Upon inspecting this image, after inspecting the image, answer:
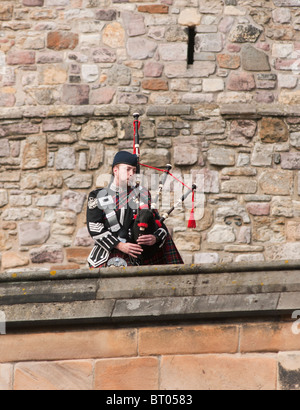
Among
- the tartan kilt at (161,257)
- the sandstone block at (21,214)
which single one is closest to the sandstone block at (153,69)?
the sandstone block at (21,214)

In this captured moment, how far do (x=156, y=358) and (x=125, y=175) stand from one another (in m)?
1.81

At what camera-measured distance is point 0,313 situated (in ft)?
14.0

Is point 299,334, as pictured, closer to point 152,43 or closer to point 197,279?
point 197,279

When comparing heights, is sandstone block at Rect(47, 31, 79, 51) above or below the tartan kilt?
above

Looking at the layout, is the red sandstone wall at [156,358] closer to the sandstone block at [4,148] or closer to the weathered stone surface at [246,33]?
the sandstone block at [4,148]

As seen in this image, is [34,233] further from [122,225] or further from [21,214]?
[122,225]

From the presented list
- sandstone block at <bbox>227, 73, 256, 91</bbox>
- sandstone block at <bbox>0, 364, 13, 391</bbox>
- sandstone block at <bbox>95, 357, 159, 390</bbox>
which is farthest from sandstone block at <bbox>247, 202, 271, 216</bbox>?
sandstone block at <bbox>0, 364, 13, 391</bbox>

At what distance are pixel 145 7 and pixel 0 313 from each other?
16.5 ft

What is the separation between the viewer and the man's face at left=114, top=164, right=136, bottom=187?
5.74 meters

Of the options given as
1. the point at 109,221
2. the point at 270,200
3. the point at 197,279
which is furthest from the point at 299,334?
the point at 270,200

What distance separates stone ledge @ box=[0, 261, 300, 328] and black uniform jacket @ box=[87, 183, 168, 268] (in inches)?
49.7

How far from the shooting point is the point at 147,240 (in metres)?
5.48

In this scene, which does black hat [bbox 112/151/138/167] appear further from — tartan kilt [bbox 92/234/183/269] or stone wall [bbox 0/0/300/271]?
stone wall [bbox 0/0/300/271]

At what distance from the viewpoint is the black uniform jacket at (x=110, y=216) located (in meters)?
5.63
